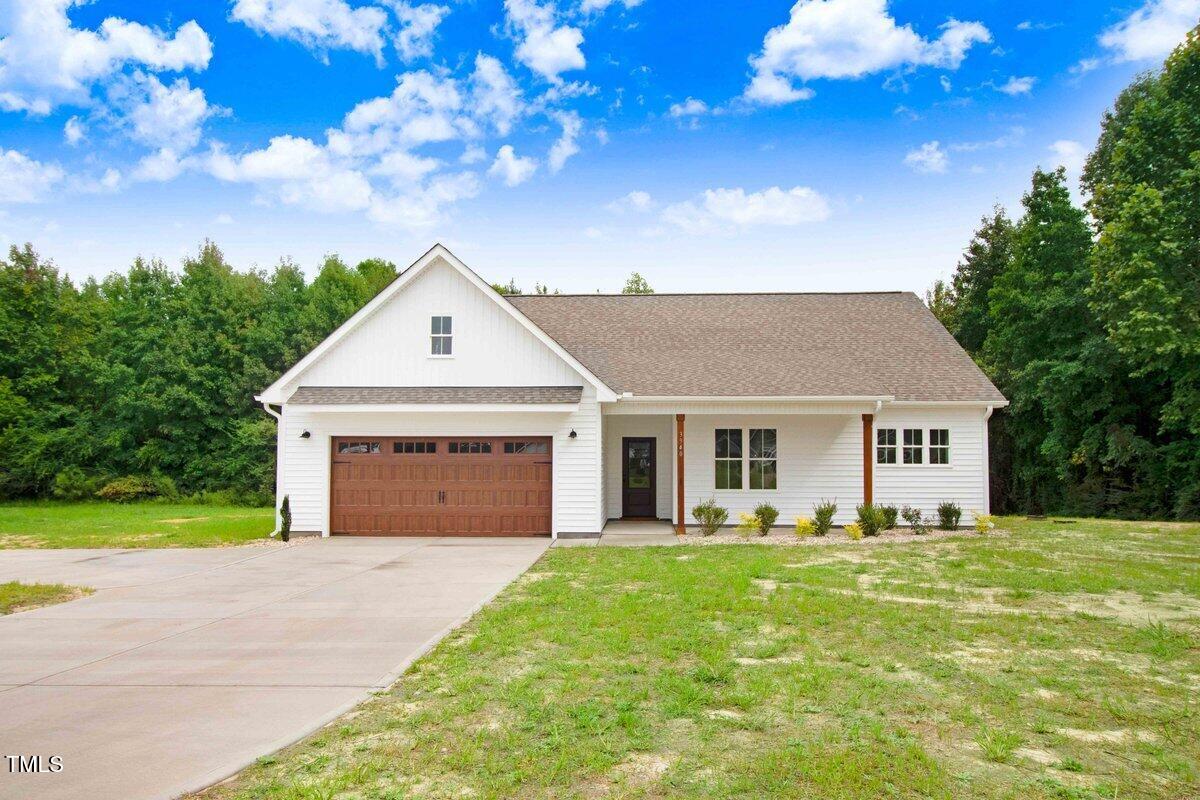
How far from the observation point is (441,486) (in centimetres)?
1719

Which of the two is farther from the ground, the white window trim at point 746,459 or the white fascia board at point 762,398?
the white fascia board at point 762,398

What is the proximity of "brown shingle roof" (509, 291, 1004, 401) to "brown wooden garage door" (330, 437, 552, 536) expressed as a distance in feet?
10.3

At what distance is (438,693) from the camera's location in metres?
5.91

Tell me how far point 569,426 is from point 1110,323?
1748 centimetres

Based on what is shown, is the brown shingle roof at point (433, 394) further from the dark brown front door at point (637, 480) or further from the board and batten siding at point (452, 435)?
the dark brown front door at point (637, 480)

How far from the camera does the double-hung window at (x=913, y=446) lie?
18812mm

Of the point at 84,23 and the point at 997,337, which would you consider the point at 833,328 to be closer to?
the point at 997,337

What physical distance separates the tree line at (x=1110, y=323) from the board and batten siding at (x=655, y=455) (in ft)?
42.1

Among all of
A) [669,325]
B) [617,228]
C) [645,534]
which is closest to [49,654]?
[645,534]

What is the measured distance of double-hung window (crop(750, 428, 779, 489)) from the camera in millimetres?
18891

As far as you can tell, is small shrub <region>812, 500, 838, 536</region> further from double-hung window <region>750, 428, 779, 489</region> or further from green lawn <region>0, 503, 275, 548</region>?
green lawn <region>0, 503, 275, 548</region>

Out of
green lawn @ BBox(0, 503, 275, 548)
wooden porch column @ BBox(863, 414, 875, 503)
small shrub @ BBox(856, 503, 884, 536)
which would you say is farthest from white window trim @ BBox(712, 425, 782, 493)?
green lawn @ BBox(0, 503, 275, 548)

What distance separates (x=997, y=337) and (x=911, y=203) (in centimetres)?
829

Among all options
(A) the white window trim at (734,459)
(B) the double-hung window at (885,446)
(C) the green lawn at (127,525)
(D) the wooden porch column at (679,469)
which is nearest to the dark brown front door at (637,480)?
(A) the white window trim at (734,459)
